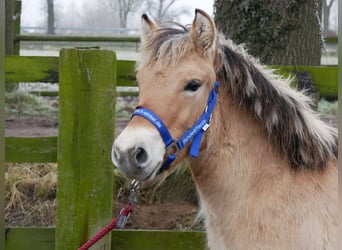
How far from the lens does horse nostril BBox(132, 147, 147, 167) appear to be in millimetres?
2332

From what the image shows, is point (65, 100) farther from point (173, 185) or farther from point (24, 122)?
point (24, 122)

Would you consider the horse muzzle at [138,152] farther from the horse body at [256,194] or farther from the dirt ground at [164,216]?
the dirt ground at [164,216]

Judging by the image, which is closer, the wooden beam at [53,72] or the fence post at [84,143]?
the fence post at [84,143]

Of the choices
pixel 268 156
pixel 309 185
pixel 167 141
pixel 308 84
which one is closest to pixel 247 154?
pixel 268 156

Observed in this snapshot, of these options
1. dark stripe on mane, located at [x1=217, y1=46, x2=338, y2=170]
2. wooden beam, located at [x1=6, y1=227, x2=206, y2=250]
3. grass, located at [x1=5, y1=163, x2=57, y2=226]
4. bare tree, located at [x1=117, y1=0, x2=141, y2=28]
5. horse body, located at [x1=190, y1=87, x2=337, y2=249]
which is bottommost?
grass, located at [x1=5, y1=163, x2=57, y2=226]

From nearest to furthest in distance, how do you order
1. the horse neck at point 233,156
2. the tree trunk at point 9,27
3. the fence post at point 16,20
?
the horse neck at point 233,156 < the tree trunk at point 9,27 < the fence post at point 16,20

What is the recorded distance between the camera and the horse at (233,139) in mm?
2562

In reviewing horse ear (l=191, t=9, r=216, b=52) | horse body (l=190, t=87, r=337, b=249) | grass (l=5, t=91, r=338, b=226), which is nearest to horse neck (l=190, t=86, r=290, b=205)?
horse body (l=190, t=87, r=337, b=249)

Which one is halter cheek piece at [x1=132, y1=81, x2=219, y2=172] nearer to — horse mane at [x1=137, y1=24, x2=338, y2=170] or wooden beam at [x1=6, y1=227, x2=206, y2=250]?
horse mane at [x1=137, y1=24, x2=338, y2=170]

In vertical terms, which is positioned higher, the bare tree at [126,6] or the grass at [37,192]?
the bare tree at [126,6]

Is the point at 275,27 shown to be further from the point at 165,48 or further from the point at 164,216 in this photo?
the point at 165,48

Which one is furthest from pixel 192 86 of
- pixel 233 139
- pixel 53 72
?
pixel 53 72

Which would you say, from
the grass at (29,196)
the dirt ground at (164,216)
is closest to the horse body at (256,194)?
the dirt ground at (164,216)

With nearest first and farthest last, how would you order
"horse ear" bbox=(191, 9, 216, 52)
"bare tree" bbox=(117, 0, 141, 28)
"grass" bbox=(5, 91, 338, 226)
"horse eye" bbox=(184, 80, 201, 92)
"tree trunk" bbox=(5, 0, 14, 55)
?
"horse eye" bbox=(184, 80, 201, 92), "horse ear" bbox=(191, 9, 216, 52), "grass" bbox=(5, 91, 338, 226), "tree trunk" bbox=(5, 0, 14, 55), "bare tree" bbox=(117, 0, 141, 28)
